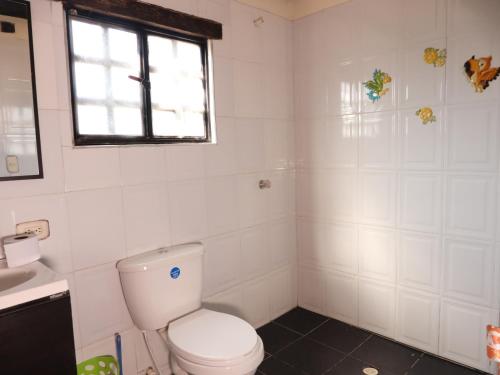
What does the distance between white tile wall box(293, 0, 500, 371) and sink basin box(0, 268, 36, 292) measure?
5.82 feet

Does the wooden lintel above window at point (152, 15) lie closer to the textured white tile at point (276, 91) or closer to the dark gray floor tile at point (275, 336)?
the textured white tile at point (276, 91)

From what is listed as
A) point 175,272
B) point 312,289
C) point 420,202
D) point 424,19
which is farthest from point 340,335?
point 424,19

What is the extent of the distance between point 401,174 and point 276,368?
1.32 metres

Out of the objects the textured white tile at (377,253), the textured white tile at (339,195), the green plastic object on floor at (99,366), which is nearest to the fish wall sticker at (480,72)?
the textured white tile at (339,195)

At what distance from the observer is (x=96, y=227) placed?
61.9 inches

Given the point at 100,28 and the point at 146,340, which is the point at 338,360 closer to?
the point at 146,340

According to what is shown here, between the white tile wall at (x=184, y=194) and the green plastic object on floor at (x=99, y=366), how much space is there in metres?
0.04

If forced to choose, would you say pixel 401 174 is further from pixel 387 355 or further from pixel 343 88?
pixel 387 355

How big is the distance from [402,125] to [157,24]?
1.44 meters

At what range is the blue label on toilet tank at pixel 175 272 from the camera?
1.67 metres

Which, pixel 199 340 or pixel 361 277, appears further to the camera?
pixel 361 277

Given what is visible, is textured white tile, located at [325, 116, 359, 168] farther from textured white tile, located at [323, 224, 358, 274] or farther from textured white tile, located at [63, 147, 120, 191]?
textured white tile, located at [63, 147, 120, 191]

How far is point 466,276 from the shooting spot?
1854 mm

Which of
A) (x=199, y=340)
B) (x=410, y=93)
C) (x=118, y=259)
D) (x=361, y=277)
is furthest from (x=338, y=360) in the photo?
(x=410, y=93)
